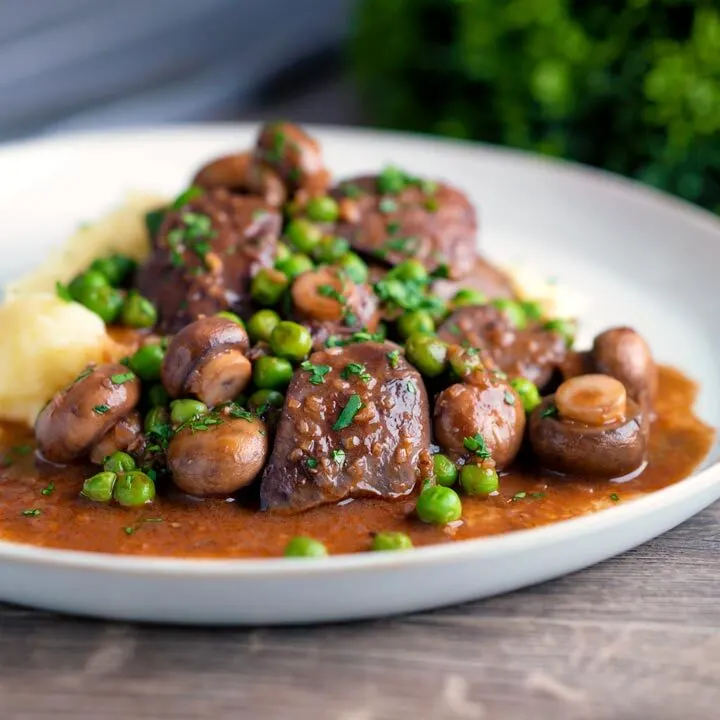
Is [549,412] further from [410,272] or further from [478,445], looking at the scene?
[410,272]

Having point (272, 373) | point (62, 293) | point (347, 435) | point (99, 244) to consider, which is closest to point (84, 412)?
point (272, 373)

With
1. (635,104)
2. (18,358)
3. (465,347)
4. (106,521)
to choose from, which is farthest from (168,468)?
(635,104)

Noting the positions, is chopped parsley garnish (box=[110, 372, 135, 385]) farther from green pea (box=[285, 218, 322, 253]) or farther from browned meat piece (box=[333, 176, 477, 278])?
browned meat piece (box=[333, 176, 477, 278])

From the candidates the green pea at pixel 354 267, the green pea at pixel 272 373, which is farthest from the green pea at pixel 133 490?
the green pea at pixel 354 267

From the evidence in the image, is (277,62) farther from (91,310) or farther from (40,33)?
(91,310)

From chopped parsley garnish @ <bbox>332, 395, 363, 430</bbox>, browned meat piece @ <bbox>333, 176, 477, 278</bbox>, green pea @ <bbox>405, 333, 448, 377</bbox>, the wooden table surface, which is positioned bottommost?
the wooden table surface

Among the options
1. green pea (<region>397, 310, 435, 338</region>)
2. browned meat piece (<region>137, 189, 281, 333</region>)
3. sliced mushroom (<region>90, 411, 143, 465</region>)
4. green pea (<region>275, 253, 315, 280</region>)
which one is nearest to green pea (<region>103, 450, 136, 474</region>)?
sliced mushroom (<region>90, 411, 143, 465</region>)
